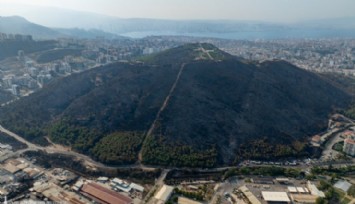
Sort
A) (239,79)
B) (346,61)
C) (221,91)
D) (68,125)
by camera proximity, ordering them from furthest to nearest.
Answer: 1. (346,61)
2. (239,79)
3. (221,91)
4. (68,125)

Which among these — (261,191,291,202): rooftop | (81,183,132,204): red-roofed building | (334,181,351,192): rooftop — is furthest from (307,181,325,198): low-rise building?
(81,183,132,204): red-roofed building

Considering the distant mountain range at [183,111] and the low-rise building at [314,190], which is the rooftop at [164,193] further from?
the low-rise building at [314,190]

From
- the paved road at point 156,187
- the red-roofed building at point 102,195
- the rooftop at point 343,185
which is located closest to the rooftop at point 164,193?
the paved road at point 156,187

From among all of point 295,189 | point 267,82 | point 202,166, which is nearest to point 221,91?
point 267,82

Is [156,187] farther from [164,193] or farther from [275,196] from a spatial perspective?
[275,196]

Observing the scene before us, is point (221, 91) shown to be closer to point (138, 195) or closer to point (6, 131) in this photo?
point (138, 195)

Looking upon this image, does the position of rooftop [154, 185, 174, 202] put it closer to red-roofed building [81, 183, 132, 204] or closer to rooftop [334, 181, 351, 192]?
red-roofed building [81, 183, 132, 204]
